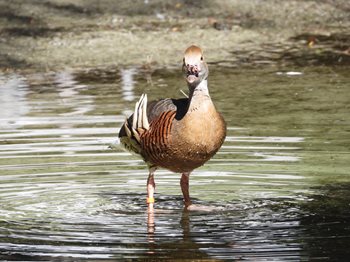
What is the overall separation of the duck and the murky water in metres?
0.35

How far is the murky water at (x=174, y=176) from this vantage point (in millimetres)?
7664

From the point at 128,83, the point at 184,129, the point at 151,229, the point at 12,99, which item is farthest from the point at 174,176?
the point at 128,83

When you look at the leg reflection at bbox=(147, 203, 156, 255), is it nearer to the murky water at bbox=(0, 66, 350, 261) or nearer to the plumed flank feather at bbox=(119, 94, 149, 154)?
the murky water at bbox=(0, 66, 350, 261)

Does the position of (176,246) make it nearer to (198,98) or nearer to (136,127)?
(198,98)

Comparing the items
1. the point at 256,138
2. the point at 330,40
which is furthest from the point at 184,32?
the point at 256,138

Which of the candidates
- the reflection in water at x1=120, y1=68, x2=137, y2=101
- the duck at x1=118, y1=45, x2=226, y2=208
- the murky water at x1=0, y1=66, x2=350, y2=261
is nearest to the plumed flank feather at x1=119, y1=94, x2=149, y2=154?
the duck at x1=118, y1=45, x2=226, y2=208

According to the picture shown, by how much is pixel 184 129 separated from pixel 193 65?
18.9 inches

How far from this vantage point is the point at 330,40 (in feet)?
56.0

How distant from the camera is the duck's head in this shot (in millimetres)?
8680

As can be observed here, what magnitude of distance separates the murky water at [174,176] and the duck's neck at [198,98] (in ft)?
2.56

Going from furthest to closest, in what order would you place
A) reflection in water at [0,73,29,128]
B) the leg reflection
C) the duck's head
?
1. reflection in water at [0,73,29,128]
2. the duck's head
3. the leg reflection

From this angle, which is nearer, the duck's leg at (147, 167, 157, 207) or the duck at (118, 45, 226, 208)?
the duck at (118, 45, 226, 208)

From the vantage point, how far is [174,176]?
10.3 m

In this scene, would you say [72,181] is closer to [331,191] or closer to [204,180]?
[204,180]
